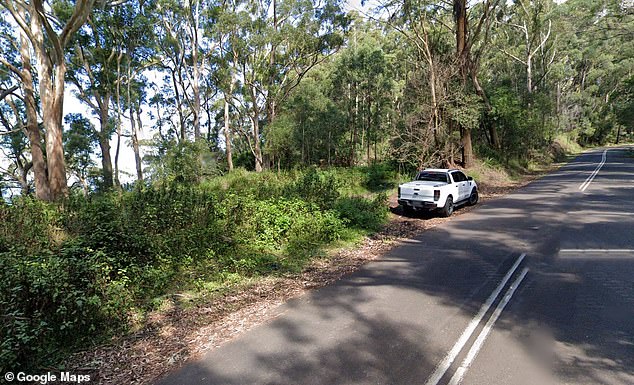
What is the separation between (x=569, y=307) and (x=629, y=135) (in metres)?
86.3

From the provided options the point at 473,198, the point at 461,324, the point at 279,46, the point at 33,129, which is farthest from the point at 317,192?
the point at 279,46

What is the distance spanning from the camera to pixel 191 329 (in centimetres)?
473

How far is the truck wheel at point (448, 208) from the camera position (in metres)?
11.6

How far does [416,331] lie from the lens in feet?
14.4

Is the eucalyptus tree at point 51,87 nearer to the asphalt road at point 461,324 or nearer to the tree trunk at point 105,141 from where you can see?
the asphalt road at point 461,324

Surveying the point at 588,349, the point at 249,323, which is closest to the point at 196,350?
the point at 249,323

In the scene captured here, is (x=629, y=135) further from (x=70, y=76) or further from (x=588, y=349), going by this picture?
(x=70, y=76)

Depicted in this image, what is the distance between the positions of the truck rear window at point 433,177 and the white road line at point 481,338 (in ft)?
22.1

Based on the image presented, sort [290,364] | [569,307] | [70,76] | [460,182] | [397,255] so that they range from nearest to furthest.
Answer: [290,364] → [569,307] → [397,255] → [460,182] → [70,76]

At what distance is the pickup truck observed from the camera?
11273mm

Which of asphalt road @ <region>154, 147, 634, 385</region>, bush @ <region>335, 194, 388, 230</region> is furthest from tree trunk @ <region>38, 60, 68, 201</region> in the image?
asphalt road @ <region>154, 147, 634, 385</region>

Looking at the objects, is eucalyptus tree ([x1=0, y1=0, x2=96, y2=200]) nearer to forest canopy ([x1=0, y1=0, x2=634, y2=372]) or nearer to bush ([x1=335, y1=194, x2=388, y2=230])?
forest canopy ([x1=0, y1=0, x2=634, y2=372])

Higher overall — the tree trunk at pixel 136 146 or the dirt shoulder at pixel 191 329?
the tree trunk at pixel 136 146

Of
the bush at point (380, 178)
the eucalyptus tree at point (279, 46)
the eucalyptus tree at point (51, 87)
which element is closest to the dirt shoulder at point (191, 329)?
the eucalyptus tree at point (51, 87)
